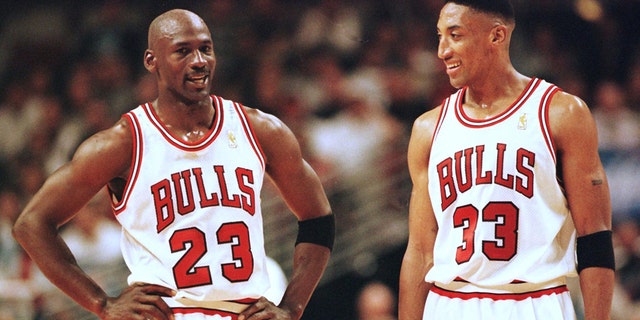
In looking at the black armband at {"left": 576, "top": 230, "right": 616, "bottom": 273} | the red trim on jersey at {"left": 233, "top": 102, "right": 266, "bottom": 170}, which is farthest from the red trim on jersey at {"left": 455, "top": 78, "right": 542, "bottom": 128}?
the red trim on jersey at {"left": 233, "top": 102, "right": 266, "bottom": 170}

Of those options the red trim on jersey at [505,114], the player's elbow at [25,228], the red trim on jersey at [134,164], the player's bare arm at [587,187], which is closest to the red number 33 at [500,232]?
the player's bare arm at [587,187]

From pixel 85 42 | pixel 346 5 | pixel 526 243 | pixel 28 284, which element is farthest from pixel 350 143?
pixel 526 243

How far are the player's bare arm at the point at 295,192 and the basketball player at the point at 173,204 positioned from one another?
13cm

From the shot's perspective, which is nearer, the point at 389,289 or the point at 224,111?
the point at 224,111

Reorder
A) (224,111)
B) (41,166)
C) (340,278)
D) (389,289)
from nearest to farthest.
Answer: (224,111), (389,289), (340,278), (41,166)

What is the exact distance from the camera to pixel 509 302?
464 centimetres

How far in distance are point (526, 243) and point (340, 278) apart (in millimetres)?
4188

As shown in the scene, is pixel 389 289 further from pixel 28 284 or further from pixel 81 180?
pixel 81 180

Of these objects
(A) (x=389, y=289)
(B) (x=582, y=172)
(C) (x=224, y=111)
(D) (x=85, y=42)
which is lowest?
(A) (x=389, y=289)

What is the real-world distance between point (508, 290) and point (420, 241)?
529 millimetres

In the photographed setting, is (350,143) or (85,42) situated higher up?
(85,42)

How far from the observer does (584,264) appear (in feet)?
14.9

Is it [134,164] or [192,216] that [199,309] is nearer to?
[192,216]

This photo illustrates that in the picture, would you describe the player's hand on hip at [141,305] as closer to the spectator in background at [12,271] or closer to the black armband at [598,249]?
the black armband at [598,249]
